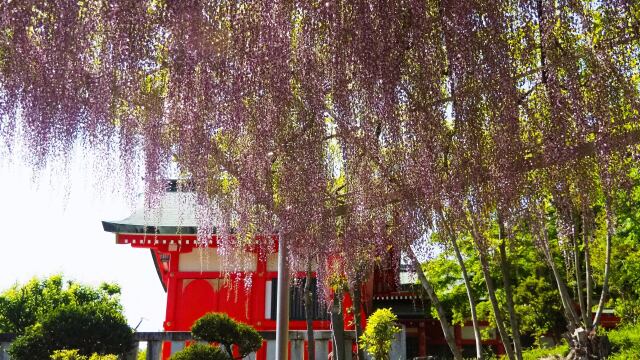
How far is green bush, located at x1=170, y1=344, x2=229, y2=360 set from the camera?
6.52 meters

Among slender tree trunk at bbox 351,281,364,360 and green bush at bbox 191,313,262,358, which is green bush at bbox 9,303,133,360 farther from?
slender tree trunk at bbox 351,281,364,360

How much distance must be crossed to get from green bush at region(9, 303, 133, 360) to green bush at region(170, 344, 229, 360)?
1.02 meters

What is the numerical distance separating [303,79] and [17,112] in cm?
176

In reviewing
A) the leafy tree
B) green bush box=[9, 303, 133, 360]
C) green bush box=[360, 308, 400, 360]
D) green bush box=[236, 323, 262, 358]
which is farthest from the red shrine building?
the leafy tree

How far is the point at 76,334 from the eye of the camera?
6930 millimetres

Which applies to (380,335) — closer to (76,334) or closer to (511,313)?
(511,313)

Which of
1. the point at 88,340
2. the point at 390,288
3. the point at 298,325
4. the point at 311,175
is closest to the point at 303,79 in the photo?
the point at 311,175

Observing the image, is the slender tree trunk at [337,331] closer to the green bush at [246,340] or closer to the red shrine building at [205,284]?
the green bush at [246,340]

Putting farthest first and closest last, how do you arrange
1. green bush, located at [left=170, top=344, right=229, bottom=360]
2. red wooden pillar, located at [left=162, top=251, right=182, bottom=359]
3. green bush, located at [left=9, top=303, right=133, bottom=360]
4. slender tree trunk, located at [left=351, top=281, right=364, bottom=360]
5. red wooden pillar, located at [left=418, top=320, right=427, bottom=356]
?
red wooden pillar, located at [left=418, top=320, right=427, bottom=356], red wooden pillar, located at [left=162, top=251, right=182, bottom=359], slender tree trunk, located at [left=351, top=281, right=364, bottom=360], green bush, located at [left=9, top=303, right=133, bottom=360], green bush, located at [left=170, top=344, right=229, bottom=360]

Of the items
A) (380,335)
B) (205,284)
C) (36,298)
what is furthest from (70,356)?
(36,298)

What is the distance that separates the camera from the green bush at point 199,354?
6523mm

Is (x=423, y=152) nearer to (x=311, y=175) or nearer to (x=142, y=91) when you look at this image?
(x=311, y=175)

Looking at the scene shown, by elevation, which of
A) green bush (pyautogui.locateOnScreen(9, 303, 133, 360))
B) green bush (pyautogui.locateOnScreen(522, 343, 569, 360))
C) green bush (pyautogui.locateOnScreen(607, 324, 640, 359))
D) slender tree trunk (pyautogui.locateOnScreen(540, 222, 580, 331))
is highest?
slender tree trunk (pyautogui.locateOnScreen(540, 222, 580, 331))

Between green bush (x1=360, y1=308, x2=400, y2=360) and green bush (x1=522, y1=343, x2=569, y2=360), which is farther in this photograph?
green bush (x1=522, y1=343, x2=569, y2=360)
